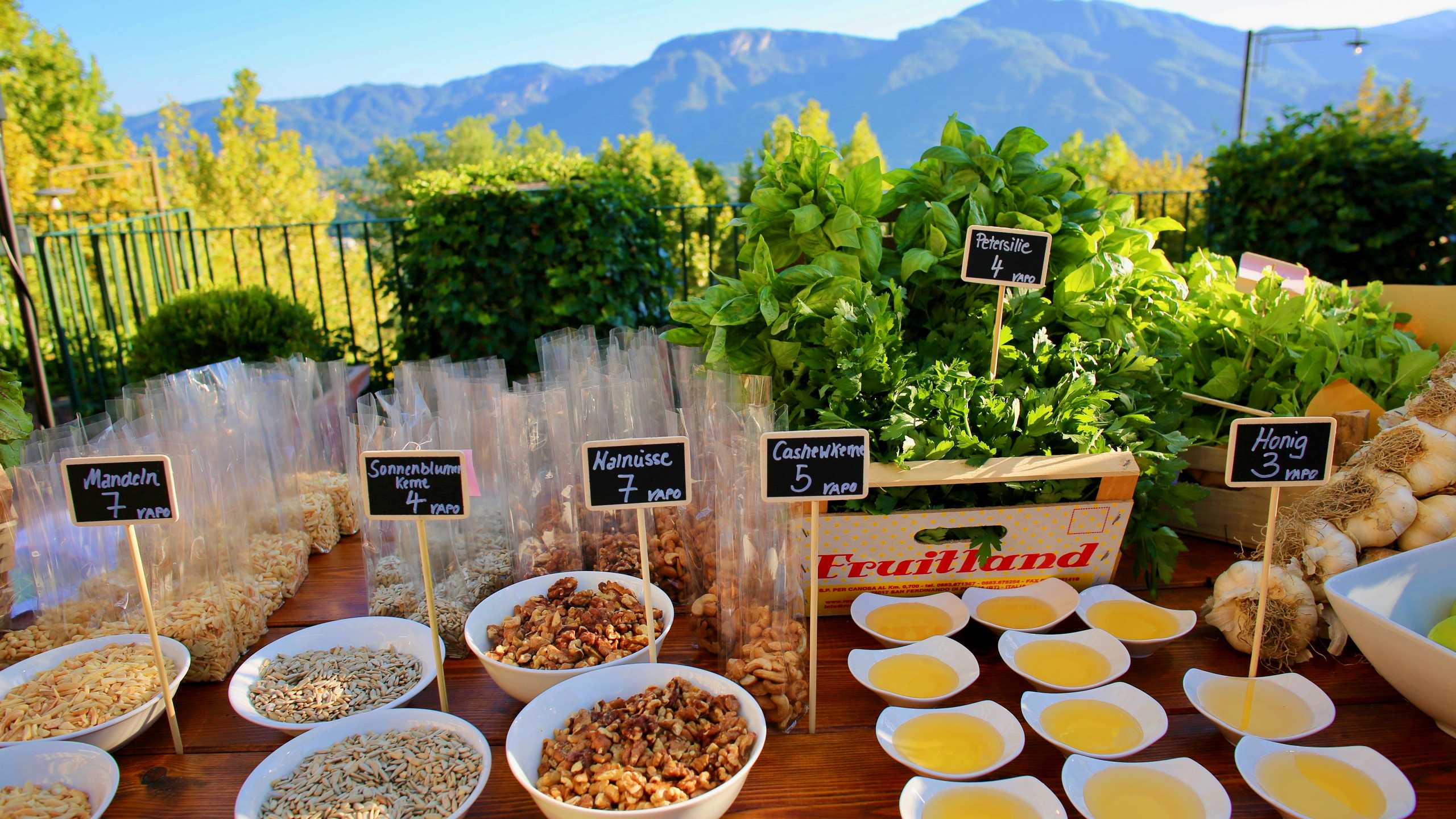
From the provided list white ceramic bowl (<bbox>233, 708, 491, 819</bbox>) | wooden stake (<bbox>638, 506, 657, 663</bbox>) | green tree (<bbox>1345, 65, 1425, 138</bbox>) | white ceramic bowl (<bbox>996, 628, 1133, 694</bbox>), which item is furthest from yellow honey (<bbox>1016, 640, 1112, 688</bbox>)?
green tree (<bbox>1345, 65, 1425, 138</bbox>)

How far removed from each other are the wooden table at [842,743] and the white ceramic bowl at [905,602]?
0.04 meters

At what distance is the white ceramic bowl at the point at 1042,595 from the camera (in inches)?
48.5

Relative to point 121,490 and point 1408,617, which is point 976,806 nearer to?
point 1408,617

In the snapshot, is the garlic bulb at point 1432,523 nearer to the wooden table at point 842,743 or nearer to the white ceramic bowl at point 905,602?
the wooden table at point 842,743

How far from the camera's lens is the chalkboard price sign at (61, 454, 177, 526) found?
1.01 m

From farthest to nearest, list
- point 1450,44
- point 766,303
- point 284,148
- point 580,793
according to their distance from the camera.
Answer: point 1450,44 < point 284,148 < point 766,303 < point 580,793

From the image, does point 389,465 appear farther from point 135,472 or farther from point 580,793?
point 580,793

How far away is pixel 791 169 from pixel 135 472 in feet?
3.84

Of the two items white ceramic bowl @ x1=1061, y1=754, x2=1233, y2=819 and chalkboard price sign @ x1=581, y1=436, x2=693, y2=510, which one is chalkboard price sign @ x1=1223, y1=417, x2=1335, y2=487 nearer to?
white ceramic bowl @ x1=1061, y1=754, x2=1233, y2=819

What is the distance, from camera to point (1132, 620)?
123 centimetres

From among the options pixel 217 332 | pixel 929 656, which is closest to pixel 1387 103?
pixel 217 332

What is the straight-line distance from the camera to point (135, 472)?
1.01 metres

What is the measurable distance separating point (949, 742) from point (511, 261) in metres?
3.12

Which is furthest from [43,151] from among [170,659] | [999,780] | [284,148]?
[999,780]
